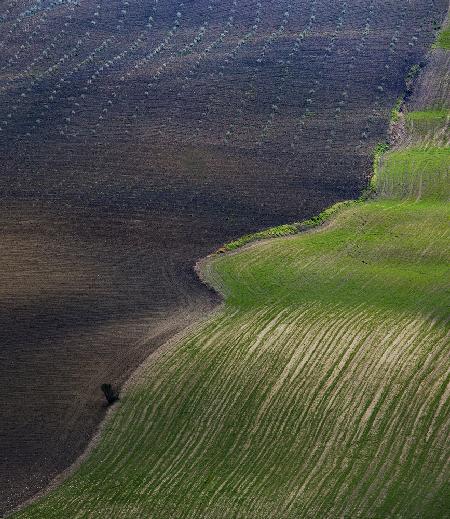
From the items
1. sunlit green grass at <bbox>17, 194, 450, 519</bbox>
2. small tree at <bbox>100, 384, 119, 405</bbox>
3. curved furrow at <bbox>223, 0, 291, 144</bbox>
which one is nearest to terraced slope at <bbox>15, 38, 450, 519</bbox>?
sunlit green grass at <bbox>17, 194, 450, 519</bbox>

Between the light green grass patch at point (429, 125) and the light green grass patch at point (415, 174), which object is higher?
the light green grass patch at point (429, 125)

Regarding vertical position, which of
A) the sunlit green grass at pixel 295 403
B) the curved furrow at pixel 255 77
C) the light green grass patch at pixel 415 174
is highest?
the curved furrow at pixel 255 77

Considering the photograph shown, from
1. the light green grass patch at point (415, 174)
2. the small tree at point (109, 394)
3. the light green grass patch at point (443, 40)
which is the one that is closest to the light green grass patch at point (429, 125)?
the light green grass patch at point (415, 174)

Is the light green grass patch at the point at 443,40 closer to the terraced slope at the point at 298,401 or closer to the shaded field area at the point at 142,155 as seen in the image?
the shaded field area at the point at 142,155

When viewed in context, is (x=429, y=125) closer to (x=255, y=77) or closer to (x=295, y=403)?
(x=255, y=77)

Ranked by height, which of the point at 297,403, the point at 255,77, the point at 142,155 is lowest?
the point at 297,403

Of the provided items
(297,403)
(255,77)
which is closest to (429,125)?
(255,77)

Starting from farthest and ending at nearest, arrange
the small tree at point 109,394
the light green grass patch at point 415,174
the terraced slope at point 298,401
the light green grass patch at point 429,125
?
the light green grass patch at point 429,125 → the light green grass patch at point 415,174 → the small tree at point 109,394 → the terraced slope at point 298,401
